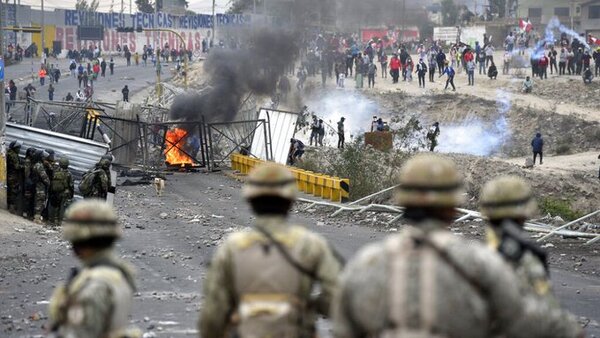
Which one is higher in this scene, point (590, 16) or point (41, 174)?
point (590, 16)

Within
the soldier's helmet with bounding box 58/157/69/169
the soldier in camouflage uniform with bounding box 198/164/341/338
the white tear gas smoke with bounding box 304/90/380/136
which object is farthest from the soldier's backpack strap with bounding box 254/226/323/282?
the white tear gas smoke with bounding box 304/90/380/136

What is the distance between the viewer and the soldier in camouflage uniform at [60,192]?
20.6 m

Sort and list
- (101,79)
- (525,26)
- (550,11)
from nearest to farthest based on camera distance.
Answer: (525,26)
(101,79)
(550,11)

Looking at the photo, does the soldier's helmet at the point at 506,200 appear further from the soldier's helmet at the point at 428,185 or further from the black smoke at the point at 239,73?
the black smoke at the point at 239,73

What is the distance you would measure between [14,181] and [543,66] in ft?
92.7

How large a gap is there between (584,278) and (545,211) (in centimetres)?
810

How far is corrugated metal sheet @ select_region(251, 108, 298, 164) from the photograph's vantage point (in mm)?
33281

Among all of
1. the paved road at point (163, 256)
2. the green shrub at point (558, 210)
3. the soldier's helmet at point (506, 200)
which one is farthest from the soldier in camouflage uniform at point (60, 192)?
the soldier's helmet at point (506, 200)

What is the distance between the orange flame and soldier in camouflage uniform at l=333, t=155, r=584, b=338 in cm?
2927

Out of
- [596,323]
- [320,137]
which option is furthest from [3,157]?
[320,137]

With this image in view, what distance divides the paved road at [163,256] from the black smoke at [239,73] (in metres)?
8.92

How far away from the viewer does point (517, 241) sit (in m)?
5.59

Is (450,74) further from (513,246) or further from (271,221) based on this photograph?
(271,221)

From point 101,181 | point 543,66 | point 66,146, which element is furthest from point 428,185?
point 543,66
